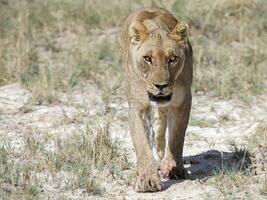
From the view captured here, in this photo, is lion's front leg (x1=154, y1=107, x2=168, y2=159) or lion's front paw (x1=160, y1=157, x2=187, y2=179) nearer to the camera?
lion's front paw (x1=160, y1=157, x2=187, y2=179)

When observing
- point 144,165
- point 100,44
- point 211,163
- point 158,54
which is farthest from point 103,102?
point 158,54

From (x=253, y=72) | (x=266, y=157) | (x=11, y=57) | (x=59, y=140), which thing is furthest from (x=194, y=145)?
(x=11, y=57)

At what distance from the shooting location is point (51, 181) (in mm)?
5367

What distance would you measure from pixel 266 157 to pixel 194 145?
0.72 meters

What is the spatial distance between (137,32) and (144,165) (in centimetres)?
91

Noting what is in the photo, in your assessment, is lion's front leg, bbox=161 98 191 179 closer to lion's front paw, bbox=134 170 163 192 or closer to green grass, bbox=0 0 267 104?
lion's front paw, bbox=134 170 163 192

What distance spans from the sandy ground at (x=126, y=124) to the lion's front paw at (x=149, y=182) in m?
0.04

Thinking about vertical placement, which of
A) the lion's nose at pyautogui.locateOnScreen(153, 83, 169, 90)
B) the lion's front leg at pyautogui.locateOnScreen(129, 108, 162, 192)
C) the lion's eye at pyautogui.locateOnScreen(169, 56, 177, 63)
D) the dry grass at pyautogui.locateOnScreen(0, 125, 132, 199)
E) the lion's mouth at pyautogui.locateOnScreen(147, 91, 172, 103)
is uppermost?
the lion's eye at pyautogui.locateOnScreen(169, 56, 177, 63)

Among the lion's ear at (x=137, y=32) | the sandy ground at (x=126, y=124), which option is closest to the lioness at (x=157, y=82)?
the lion's ear at (x=137, y=32)

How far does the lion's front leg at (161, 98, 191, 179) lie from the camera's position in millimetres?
5406

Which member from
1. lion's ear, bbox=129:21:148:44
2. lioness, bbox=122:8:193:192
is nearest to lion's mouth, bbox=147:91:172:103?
lioness, bbox=122:8:193:192

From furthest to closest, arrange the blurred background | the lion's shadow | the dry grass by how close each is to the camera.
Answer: the lion's shadow
the blurred background
the dry grass

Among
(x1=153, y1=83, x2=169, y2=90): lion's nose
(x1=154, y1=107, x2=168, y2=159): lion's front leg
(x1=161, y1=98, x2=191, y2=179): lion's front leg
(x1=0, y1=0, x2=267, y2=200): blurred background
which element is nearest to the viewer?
(x1=153, y1=83, x2=169, y2=90): lion's nose

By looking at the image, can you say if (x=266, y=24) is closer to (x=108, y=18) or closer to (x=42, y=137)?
(x=108, y=18)
